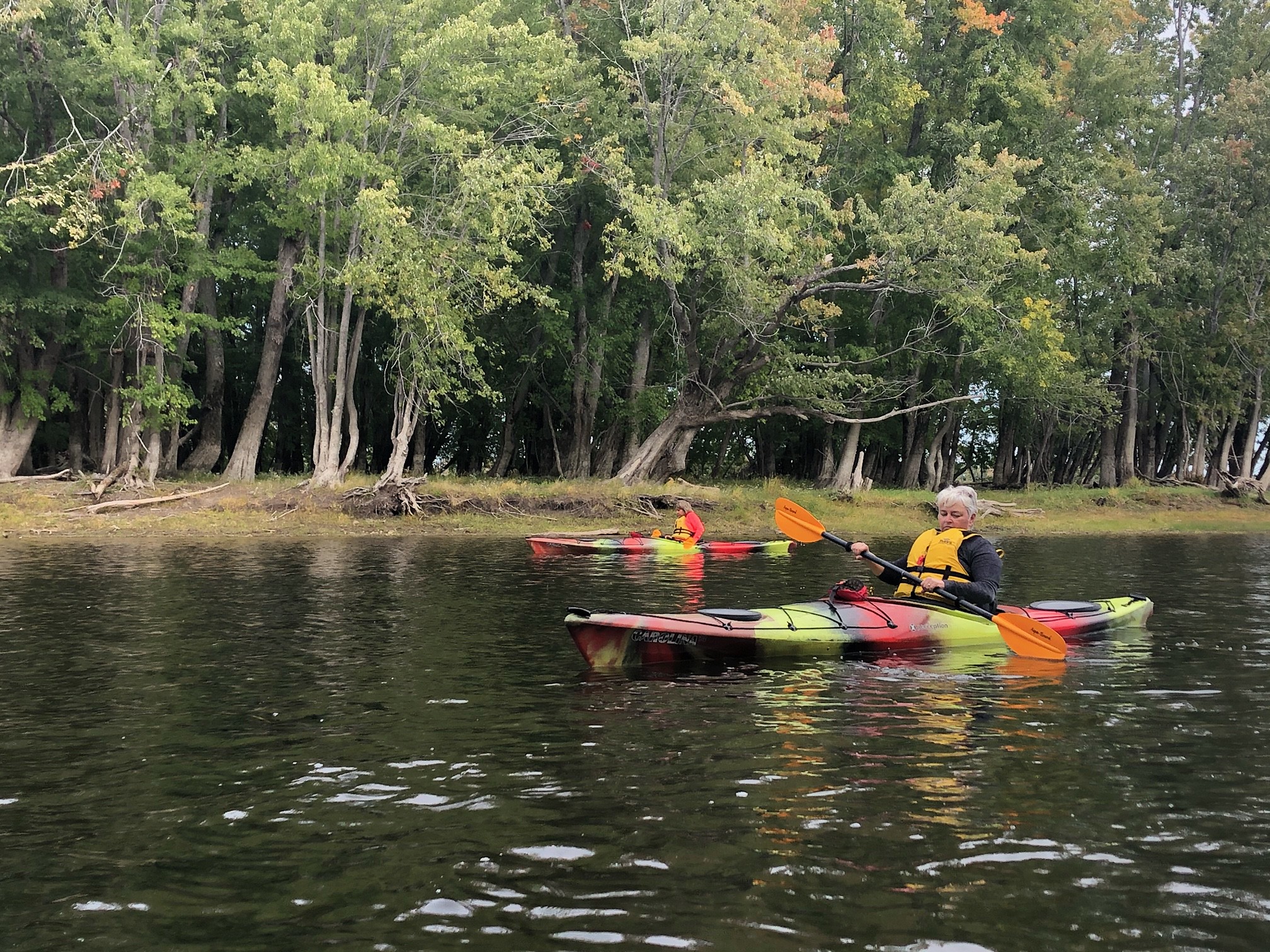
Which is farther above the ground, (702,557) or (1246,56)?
(1246,56)

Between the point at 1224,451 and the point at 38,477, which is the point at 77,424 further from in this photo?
the point at 1224,451

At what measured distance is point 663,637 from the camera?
370 inches

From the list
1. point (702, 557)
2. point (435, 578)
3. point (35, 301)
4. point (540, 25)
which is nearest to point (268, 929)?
point (435, 578)

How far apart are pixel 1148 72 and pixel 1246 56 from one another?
19.9 feet

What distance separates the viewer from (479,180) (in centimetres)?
2434

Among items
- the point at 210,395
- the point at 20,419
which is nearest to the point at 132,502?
the point at 20,419

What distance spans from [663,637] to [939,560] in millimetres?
3175

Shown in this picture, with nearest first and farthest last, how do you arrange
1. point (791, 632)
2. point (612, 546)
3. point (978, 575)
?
point (791, 632) < point (978, 575) < point (612, 546)

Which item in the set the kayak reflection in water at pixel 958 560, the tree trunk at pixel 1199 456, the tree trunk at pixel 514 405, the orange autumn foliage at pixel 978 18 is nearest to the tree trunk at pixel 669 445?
the tree trunk at pixel 514 405

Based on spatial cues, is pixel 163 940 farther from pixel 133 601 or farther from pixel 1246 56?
pixel 1246 56

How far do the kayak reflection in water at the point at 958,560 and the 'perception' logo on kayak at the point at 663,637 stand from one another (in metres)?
1.96

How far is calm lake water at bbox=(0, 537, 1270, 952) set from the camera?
4.29 m

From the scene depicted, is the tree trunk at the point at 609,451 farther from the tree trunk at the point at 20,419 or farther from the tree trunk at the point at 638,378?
the tree trunk at the point at 20,419

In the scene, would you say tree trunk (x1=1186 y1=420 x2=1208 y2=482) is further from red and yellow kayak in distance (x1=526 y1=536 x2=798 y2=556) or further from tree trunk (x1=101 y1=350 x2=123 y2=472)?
tree trunk (x1=101 y1=350 x2=123 y2=472)
